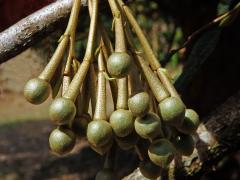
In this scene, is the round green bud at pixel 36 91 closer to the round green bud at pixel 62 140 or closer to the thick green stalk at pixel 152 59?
the round green bud at pixel 62 140

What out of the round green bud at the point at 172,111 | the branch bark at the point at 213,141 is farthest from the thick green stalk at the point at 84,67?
the branch bark at the point at 213,141

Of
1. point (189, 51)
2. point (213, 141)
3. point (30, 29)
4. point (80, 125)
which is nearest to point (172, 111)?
point (80, 125)

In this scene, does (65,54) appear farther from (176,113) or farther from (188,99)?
(188,99)

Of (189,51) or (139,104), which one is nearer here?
(139,104)

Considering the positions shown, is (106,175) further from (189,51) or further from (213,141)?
(189,51)

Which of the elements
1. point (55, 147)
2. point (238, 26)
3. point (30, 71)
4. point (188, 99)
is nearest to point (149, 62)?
point (55, 147)
